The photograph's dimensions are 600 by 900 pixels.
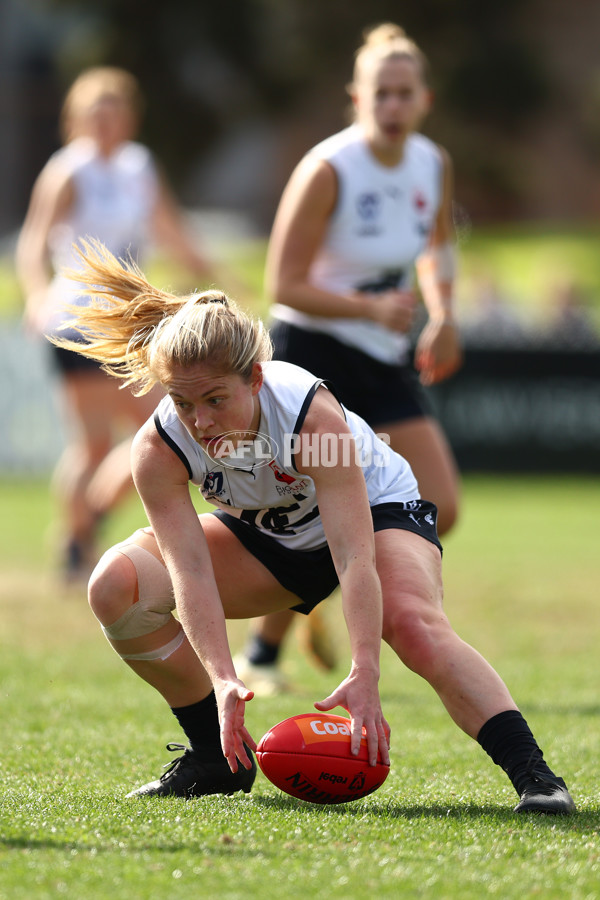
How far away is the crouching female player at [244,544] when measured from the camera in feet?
9.77

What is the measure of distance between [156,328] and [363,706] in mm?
1050

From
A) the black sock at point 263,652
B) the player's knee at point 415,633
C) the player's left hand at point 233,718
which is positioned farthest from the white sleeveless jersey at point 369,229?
the player's left hand at point 233,718

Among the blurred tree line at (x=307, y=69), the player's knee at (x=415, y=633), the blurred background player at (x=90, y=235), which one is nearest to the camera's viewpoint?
the player's knee at (x=415, y=633)

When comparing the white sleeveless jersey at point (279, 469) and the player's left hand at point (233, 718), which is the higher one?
the white sleeveless jersey at point (279, 469)

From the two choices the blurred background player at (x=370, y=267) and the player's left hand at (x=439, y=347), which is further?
the player's left hand at (x=439, y=347)

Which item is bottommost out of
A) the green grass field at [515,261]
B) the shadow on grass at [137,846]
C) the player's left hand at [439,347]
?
the shadow on grass at [137,846]

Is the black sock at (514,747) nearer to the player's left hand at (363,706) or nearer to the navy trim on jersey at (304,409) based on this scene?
the player's left hand at (363,706)

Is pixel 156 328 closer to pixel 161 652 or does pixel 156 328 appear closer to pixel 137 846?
pixel 161 652

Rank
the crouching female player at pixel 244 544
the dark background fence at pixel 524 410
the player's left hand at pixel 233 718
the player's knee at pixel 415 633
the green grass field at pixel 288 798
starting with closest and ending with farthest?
1. the green grass field at pixel 288 798
2. the player's left hand at pixel 233 718
3. the crouching female player at pixel 244 544
4. the player's knee at pixel 415 633
5. the dark background fence at pixel 524 410

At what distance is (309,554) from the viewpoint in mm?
3449

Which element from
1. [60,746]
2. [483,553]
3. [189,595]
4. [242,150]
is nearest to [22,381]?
[483,553]

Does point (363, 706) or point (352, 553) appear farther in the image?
point (352, 553)

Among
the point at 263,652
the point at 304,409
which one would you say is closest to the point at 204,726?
the point at 304,409

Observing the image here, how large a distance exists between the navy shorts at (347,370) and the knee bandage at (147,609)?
1.71 metres
